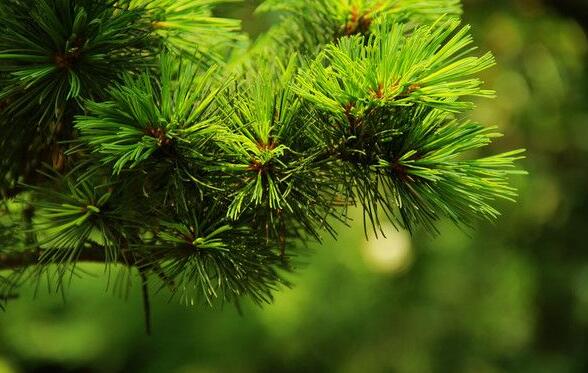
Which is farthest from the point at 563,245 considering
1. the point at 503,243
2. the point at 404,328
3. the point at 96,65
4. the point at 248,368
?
the point at 96,65

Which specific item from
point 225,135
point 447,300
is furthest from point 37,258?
point 447,300

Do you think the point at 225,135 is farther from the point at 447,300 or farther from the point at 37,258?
the point at 447,300

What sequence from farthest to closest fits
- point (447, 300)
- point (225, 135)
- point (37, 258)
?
point (447, 300) < point (37, 258) < point (225, 135)

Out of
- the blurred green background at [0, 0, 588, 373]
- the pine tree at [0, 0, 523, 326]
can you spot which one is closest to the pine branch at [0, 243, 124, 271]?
the pine tree at [0, 0, 523, 326]

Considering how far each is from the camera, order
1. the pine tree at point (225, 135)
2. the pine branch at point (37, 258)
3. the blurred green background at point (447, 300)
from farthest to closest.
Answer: the blurred green background at point (447, 300)
the pine branch at point (37, 258)
the pine tree at point (225, 135)

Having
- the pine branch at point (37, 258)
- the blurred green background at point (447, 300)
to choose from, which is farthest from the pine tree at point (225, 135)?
the blurred green background at point (447, 300)

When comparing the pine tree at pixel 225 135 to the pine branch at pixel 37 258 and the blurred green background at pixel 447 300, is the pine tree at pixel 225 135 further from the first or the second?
the blurred green background at pixel 447 300

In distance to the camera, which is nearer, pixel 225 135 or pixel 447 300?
pixel 225 135
